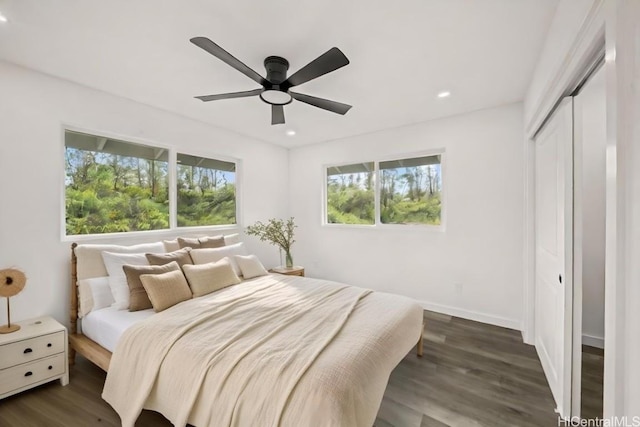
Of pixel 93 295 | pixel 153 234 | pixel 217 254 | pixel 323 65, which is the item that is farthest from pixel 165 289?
pixel 323 65

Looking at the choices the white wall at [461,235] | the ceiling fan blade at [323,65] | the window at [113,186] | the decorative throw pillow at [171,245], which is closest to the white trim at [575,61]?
the white wall at [461,235]

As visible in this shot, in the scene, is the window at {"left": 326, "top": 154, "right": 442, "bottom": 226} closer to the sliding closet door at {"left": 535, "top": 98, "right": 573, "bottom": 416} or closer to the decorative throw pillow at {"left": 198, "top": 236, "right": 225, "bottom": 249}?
the sliding closet door at {"left": 535, "top": 98, "right": 573, "bottom": 416}

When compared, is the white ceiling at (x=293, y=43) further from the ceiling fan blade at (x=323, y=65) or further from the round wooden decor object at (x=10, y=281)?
the round wooden decor object at (x=10, y=281)

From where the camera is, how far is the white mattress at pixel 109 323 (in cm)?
202

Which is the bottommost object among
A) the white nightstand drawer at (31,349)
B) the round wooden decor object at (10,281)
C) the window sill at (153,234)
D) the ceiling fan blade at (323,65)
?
the white nightstand drawer at (31,349)

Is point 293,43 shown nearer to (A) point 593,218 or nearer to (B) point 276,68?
(B) point 276,68

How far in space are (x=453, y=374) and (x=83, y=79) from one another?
13.7 ft

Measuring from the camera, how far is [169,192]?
3.43m

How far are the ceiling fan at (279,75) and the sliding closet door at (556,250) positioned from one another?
1.55m

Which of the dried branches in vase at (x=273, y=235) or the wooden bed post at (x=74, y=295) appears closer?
Answer: the wooden bed post at (x=74, y=295)

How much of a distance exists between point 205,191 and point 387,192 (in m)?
2.70

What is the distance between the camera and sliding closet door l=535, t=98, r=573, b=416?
173 cm

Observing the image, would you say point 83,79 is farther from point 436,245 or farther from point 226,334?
point 436,245

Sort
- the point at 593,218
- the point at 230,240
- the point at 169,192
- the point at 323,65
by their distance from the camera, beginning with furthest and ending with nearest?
1. the point at 230,240
2. the point at 169,192
3. the point at 593,218
4. the point at 323,65
